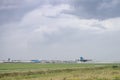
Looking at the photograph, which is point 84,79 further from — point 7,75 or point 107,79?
point 7,75

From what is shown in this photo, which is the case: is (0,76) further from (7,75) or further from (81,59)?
(81,59)

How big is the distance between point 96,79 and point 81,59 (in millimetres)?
151589

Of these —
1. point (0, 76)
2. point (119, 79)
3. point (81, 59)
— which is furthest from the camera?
point (81, 59)

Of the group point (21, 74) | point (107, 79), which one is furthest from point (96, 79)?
point (21, 74)

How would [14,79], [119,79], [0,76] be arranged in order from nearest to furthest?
[119,79] → [14,79] → [0,76]

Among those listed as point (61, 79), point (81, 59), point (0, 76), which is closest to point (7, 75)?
point (0, 76)

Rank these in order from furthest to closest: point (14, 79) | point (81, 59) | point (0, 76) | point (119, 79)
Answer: point (81, 59)
point (0, 76)
point (14, 79)
point (119, 79)

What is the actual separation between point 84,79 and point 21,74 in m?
16.7

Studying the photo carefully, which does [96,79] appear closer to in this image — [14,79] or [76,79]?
[76,79]

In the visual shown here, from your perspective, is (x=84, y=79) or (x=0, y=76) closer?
(x=84, y=79)

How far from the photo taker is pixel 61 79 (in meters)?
44.2

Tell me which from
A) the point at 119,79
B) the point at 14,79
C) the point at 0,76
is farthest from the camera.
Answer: the point at 0,76

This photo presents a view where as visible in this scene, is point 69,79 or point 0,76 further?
point 0,76

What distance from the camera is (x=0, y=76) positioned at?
5397cm
